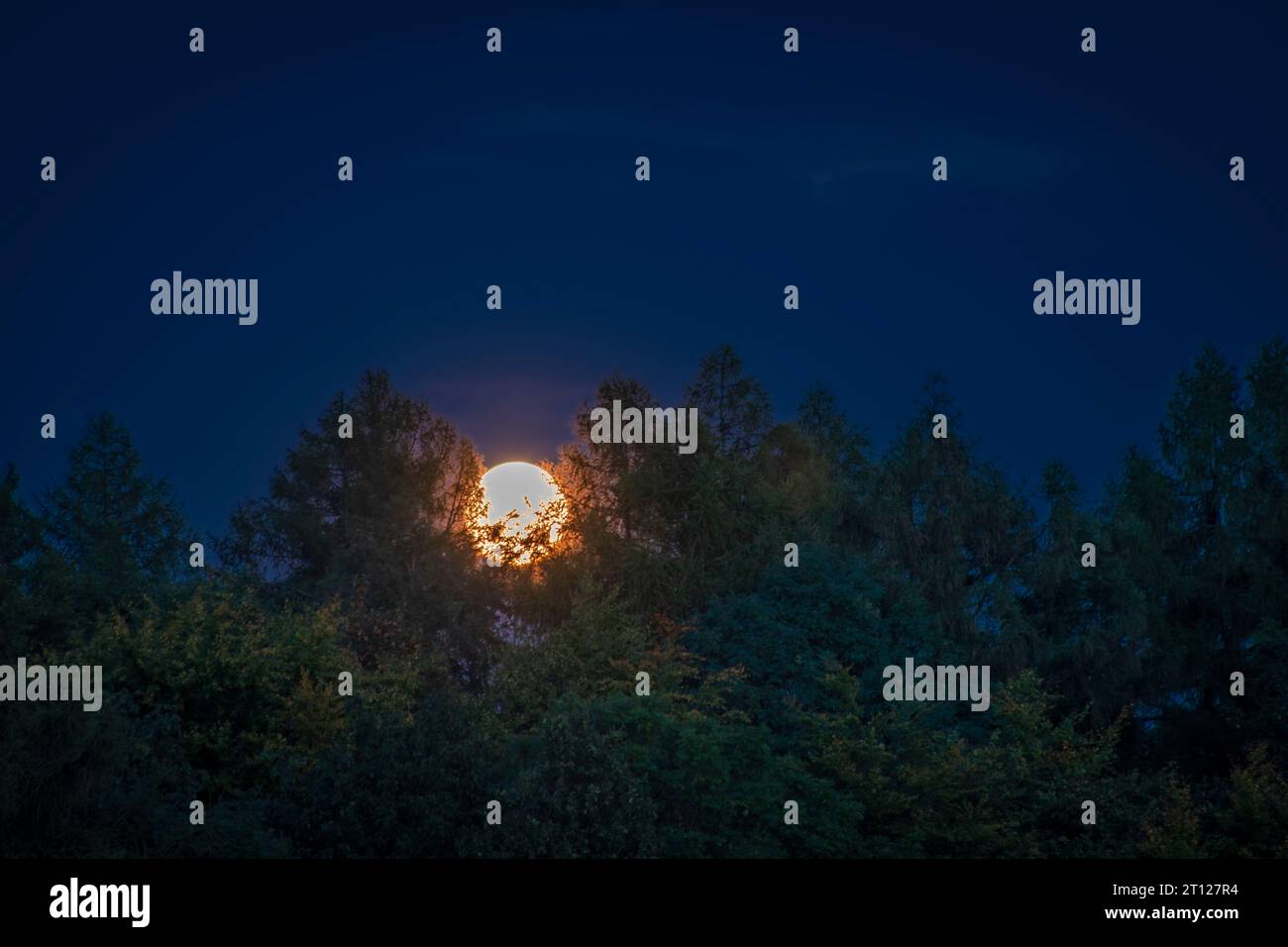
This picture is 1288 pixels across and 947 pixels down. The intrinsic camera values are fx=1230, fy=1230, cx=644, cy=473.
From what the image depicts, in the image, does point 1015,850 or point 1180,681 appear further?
point 1180,681

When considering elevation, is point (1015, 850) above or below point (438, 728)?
below

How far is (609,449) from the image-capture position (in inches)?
1714

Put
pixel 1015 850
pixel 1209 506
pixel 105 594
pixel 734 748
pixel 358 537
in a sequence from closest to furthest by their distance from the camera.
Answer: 1. pixel 734 748
2. pixel 1015 850
3. pixel 105 594
4. pixel 1209 506
5. pixel 358 537

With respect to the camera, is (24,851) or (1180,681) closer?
(24,851)

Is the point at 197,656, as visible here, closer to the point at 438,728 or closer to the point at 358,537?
the point at 438,728

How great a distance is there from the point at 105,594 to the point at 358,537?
1610 centimetres

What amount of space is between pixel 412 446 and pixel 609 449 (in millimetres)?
15716
